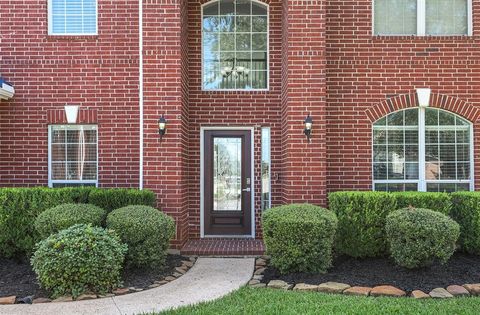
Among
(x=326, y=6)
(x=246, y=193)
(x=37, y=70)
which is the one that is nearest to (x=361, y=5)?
(x=326, y=6)

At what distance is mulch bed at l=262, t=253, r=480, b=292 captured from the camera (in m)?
5.70

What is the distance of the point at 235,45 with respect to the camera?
8477mm

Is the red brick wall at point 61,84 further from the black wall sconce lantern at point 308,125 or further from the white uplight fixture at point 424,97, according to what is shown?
the white uplight fixture at point 424,97

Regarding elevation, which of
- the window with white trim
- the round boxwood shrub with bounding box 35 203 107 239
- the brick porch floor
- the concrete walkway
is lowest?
the concrete walkway

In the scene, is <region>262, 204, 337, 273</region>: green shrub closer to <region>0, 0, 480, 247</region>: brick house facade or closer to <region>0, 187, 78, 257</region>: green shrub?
<region>0, 0, 480, 247</region>: brick house facade

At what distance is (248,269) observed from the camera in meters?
6.49

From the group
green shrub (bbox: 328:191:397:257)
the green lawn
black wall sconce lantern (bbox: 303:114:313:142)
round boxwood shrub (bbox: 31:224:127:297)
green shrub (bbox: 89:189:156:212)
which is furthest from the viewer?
black wall sconce lantern (bbox: 303:114:313:142)

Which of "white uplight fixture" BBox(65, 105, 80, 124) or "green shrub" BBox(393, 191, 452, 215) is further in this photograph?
"white uplight fixture" BBox(65, 105, 80, 124)

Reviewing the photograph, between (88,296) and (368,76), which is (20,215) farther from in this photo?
(368,76)

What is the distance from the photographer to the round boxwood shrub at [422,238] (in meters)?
5.75

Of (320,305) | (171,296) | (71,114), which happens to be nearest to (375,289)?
(320,305)

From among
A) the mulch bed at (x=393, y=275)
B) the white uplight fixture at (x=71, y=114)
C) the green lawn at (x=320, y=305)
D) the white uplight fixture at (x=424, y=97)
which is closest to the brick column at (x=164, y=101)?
the white uplight fixture at (x=71, y=114)

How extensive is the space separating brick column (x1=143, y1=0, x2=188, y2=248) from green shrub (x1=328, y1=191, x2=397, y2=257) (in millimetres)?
2791

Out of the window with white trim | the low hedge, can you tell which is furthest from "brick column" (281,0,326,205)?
the low hedge
